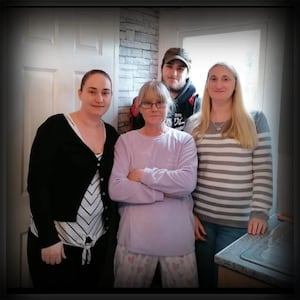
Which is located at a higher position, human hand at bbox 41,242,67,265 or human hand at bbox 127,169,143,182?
human hand at bbox 127,169,143,182

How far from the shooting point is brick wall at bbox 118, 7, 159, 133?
4.26 ft

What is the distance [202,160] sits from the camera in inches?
52.3

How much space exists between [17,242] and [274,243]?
902 millimetres

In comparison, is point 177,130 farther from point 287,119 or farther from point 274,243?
point 274,243

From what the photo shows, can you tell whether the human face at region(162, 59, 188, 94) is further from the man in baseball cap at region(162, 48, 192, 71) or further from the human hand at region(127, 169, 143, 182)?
the human hand at region(127, 169, 143, 182)

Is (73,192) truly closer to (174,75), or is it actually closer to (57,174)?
(57,174)

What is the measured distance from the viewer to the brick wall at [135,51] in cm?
130

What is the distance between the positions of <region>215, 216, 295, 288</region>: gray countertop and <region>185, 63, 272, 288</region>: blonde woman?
0.03m

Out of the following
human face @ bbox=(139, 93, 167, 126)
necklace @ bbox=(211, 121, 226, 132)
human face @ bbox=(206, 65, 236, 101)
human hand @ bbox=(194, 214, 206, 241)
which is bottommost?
human hand @ bbox=(194, 214, 206, 241)

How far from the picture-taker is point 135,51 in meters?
1.30

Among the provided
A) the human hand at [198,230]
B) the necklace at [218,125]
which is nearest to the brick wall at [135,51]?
the necklace at [218,125]

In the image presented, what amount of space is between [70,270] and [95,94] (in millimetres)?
618

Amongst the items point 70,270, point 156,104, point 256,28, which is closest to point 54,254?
point 70,270

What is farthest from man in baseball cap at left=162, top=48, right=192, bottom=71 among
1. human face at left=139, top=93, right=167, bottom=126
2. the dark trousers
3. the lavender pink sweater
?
the dark trousers
